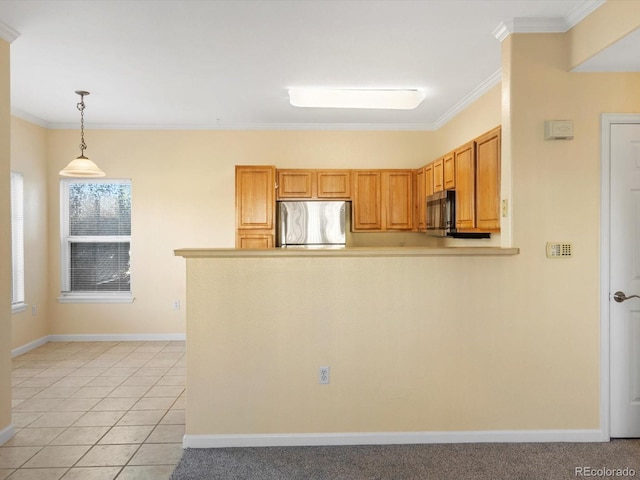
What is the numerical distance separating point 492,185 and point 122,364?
3933mm

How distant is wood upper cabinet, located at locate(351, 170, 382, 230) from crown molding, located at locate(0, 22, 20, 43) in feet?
11.6

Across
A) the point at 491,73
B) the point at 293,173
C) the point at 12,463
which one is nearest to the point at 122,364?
the point at 12,463

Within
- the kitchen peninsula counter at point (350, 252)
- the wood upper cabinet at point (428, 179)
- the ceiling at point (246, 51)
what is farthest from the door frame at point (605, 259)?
the wood upper cabinet at point (428, 179)

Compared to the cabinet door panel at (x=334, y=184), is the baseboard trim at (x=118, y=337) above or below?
below

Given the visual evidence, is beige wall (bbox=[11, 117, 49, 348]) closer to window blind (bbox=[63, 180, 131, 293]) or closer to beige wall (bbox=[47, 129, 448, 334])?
beige wall (bbox=[47, 129, 448, 334])

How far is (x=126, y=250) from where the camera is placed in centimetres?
587

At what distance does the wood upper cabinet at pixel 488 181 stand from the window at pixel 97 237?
14.0 feet

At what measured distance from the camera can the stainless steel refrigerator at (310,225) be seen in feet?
17.8

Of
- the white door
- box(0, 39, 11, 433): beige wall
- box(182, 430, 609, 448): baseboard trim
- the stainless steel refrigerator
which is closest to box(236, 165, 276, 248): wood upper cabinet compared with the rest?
the stainless steel refrigerator

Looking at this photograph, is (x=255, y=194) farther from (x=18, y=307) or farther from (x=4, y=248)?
(x=18, y=307)

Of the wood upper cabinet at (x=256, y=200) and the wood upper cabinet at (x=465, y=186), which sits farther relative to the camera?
the wood upper cabinet at (x=256, y=200)

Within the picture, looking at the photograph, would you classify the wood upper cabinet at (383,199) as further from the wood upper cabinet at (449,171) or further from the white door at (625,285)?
the white door at (625,285)

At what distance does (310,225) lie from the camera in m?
5.44

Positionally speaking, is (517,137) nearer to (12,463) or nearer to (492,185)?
(492,185)
